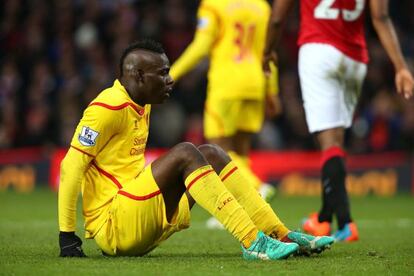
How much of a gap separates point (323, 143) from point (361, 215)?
3.34 m

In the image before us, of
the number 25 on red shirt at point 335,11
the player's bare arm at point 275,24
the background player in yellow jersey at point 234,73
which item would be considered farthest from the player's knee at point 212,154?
the background player in yellow jersey at point 234,73

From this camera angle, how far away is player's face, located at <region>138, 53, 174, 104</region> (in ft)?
18.4

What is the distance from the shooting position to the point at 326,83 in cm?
739

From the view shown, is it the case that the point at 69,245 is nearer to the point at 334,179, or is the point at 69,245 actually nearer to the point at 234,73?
the point at 334,179

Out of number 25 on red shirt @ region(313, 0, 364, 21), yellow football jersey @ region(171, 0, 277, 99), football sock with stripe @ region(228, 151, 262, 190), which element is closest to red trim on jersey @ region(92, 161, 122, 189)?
number 25 on red shirt @ region(313, 0, 364, 21)

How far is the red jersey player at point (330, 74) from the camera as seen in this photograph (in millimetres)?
7191

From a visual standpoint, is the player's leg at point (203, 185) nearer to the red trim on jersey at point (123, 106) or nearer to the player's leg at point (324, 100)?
the red trim on jersey at point (123, 106)

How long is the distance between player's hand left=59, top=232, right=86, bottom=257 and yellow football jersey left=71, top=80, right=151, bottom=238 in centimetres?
16

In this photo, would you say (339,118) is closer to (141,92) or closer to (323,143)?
(323,143)

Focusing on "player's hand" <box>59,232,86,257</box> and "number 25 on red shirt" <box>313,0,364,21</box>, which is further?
"number 25 on red shirt" <box>313,0,364,21</box>

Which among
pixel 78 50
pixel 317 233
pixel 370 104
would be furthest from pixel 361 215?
pixel 78 50

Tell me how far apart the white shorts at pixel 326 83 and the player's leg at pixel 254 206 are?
5.90 feet

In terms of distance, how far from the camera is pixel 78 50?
16.7m

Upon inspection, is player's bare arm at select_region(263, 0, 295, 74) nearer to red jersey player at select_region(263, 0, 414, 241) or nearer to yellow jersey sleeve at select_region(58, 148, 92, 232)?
red jersey player at select_region(263, 0, 414, 241)
